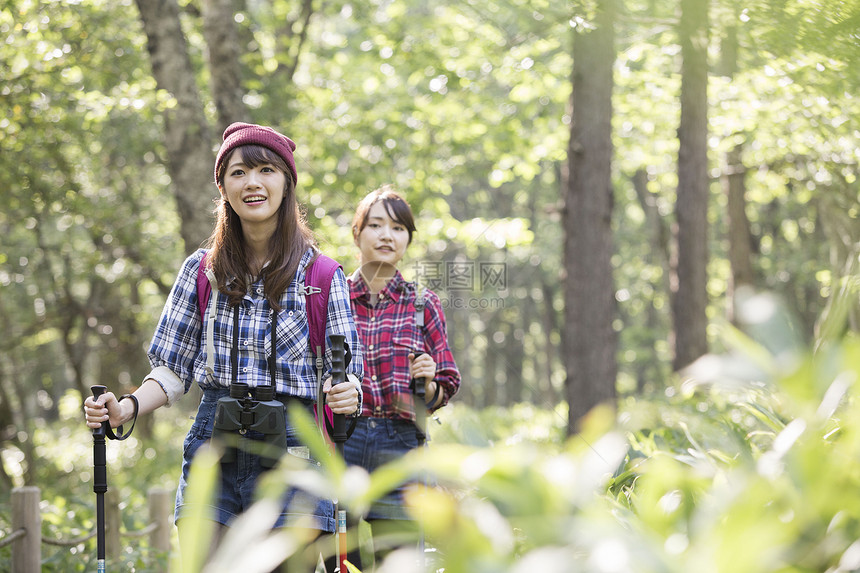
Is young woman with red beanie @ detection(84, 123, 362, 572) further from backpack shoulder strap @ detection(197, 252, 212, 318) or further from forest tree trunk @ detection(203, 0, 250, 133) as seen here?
forest tree trunk @ detection(203, 0, 250, 133)

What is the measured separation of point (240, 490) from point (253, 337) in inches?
19.9

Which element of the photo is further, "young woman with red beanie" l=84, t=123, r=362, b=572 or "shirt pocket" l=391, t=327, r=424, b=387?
"shirt pocket" l=391, t=327, r=424, b=387

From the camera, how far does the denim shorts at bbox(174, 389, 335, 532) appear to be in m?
2.79

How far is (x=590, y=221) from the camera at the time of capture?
8.17 meters

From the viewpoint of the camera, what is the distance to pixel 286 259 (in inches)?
119

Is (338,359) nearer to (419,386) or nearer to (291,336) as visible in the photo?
(291,336)

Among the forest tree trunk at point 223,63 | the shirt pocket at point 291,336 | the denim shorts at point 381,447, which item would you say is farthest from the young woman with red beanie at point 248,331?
the forest tree trunk at point 223,63

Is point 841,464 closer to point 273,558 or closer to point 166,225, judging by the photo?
point 273,558

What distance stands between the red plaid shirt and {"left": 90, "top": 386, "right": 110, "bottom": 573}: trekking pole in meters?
1.13

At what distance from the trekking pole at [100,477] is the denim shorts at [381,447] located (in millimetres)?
1004

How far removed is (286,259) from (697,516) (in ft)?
6.36

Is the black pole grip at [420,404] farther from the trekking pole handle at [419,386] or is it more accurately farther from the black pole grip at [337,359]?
the black pole grip at [337,359]

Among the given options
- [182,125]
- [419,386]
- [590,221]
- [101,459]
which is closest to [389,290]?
[419,386]

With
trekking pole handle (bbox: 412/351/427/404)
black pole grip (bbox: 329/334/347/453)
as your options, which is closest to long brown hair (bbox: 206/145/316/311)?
black pole grip (bbox: 329/334/347/453)
